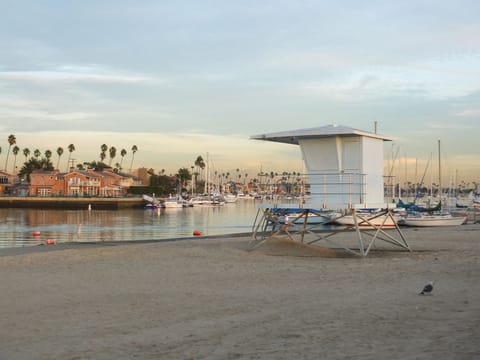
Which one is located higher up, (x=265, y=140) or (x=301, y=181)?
(x=265, y=140)

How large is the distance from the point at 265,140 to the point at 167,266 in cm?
657

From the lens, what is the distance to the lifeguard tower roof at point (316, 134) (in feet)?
67.5

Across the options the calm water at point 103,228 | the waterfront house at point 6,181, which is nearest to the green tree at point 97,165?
the waterfront house at point 6,181

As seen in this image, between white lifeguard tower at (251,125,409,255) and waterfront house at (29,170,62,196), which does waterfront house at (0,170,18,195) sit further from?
white lifeguard tower at (251,125,409,255)

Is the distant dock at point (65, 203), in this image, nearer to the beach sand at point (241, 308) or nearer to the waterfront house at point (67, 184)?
the waterfront house at point (67, 184)

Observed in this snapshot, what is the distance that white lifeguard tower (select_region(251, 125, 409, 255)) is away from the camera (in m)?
20.7

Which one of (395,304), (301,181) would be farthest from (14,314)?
(301,181)

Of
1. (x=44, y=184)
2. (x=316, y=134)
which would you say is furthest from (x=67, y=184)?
(x=316, y=134)

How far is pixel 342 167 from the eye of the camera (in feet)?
69.2

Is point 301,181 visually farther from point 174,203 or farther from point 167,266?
point 174,203

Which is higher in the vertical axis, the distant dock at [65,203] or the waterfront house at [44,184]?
the waterfront house at [44,184]

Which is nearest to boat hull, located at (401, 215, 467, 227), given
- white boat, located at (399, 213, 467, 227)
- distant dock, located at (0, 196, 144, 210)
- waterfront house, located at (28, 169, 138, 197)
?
white boat, located at (399, 213, 467, 227)

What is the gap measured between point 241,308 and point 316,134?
10762 millimetres

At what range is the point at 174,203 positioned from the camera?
132 meters
